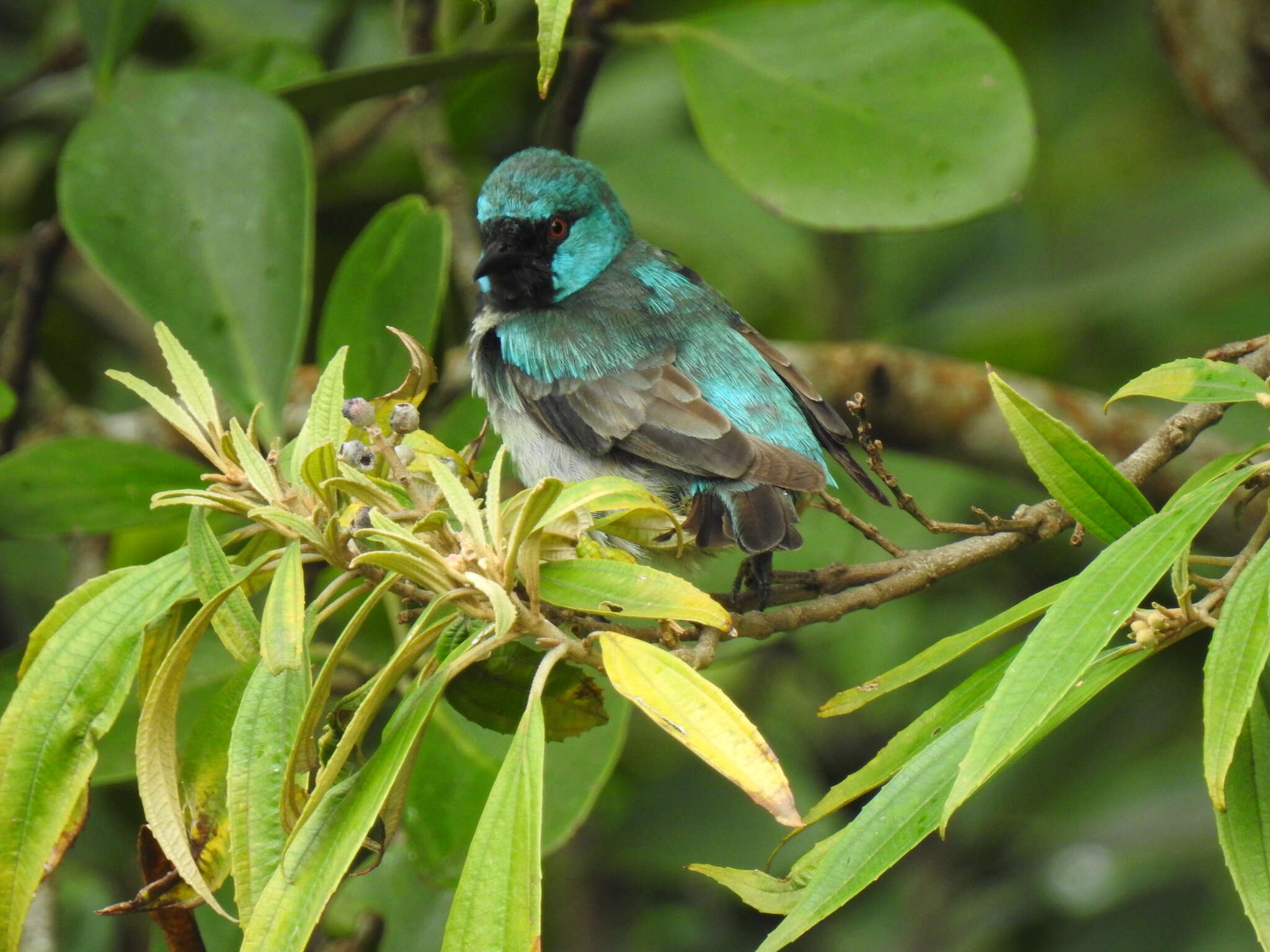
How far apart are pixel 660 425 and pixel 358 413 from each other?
3.46ft

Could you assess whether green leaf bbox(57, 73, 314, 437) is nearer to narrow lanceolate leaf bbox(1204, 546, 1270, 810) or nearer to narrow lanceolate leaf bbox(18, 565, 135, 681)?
narrow lanceolate leaf bbox(18, 565, 135, 681)

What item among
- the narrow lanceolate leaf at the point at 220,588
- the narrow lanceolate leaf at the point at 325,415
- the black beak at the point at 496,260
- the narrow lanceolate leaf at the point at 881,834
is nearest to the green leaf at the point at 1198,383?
the narrow lanceolate leaf at the point at 881,834

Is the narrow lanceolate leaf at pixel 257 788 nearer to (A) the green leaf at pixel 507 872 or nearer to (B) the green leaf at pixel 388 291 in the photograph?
(A) the green leaf at pixel 507 872

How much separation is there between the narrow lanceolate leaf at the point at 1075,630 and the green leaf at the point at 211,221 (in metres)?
1.96

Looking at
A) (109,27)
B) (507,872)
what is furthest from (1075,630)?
(109,27)

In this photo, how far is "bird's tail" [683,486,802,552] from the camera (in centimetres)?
224

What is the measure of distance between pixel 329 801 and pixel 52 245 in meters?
2.44

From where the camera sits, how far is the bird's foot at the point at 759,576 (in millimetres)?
2211

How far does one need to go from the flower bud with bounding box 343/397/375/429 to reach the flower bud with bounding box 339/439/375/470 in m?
0.03

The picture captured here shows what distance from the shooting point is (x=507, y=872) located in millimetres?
1358

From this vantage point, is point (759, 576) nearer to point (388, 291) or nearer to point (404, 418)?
point (404, 418)

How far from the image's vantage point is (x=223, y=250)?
2947 mm

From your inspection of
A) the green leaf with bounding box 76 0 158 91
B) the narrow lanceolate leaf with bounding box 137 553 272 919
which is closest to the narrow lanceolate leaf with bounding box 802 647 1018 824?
Result: the narrow lanceolate leaf with bounding box 137 553 272 919

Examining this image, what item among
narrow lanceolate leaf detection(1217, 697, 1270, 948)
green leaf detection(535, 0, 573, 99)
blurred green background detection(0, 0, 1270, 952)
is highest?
green leaf detection(535, 0, 573, 99)
